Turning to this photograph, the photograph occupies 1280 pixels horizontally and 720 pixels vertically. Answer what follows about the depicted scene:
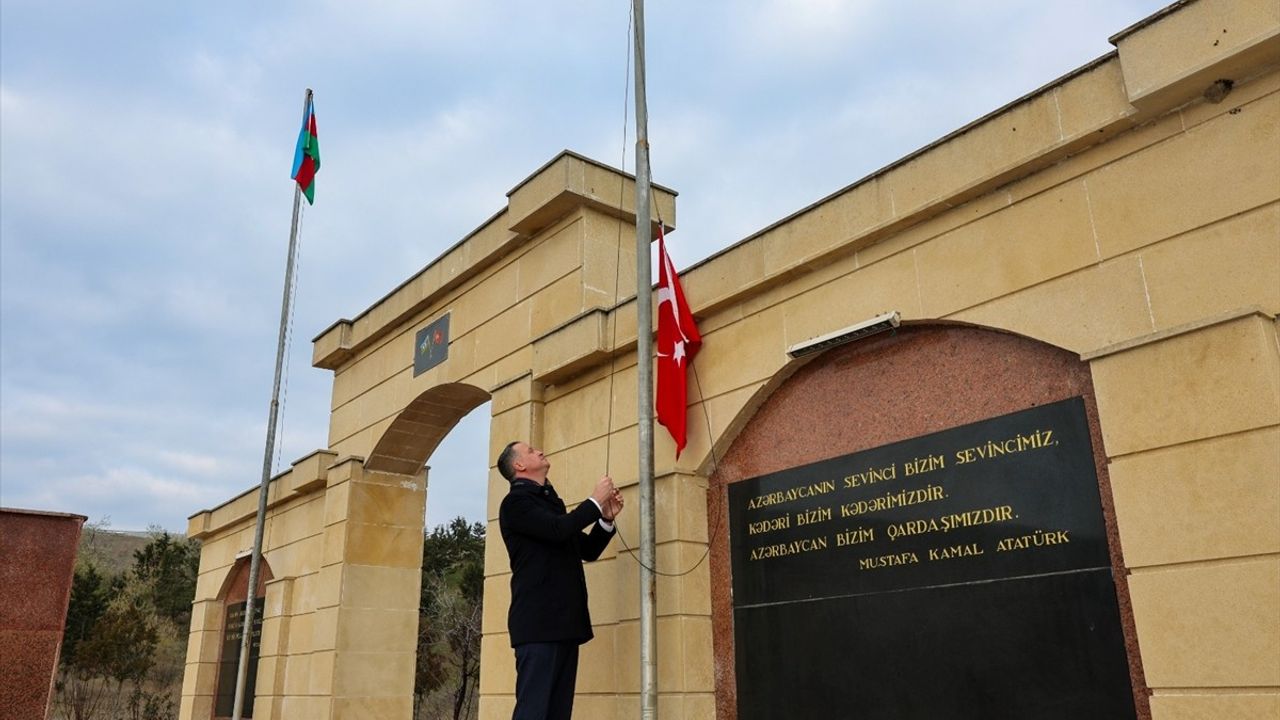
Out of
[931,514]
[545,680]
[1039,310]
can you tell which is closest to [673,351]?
[931,514]

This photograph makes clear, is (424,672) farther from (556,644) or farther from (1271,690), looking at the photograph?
(1271,690)

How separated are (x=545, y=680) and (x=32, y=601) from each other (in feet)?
13.8

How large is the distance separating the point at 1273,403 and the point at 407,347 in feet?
29.2

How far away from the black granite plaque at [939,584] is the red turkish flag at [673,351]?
813mm

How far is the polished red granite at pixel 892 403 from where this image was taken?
180 inches

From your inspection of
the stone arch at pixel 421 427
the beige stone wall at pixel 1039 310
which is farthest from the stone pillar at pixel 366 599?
the beige stone wall at pixel 1039 310

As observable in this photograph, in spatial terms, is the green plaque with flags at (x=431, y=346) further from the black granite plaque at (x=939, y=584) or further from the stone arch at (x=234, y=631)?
the black granite plaque at (x=939, y=584)

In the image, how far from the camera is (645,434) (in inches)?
231

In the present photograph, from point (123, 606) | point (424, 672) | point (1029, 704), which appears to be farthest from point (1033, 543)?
point (123, 606)

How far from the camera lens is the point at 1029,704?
430cm

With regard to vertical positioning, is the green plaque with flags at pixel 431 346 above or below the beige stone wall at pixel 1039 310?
above

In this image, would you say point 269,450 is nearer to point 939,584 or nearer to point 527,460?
point 527,460

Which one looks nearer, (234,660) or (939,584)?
(939,584)

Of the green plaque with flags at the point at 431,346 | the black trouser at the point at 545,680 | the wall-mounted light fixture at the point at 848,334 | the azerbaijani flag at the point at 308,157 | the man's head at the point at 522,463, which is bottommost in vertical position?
the black trouser at the point at 545,680
